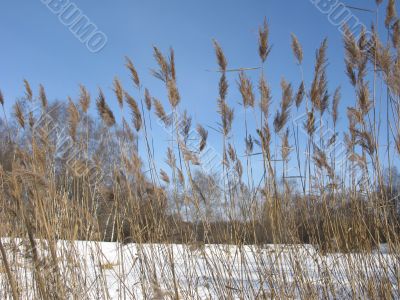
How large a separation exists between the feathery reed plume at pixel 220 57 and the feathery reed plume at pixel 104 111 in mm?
891

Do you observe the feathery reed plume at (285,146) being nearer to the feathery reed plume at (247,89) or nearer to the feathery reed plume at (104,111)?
the feathery reed plume at (247,89)

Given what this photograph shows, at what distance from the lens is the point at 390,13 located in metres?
2.24

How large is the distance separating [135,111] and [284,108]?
1096 mm

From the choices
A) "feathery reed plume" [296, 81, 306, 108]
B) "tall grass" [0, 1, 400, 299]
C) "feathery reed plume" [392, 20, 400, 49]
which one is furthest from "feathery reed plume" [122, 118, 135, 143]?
"feathery reed plume" [392, 20, 400, 49]

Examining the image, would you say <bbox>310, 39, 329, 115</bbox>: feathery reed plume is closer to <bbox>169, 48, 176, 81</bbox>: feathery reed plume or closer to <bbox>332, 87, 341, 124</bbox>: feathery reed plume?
<bbox>332, 87, 341, 124</bbox>: feathery reed plume

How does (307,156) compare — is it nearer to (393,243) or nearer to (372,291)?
(393,243)

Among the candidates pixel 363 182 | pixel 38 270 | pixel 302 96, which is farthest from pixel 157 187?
pixel 363 182

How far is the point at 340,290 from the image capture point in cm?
224

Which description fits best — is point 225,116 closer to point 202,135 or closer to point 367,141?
point 202,135

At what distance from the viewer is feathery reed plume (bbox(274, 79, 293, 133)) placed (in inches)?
92.0

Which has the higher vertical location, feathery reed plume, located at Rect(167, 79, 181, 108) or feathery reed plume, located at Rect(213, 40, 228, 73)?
feathery reed plume, located at Rect(213, 40, 228, 73)

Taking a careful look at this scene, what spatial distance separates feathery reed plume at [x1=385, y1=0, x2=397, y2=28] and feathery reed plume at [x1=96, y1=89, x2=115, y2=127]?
6.62ft

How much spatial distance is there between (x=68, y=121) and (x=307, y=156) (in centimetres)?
185

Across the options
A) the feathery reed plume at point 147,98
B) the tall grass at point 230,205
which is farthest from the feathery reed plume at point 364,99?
the feathery reed plume at point 147,98
